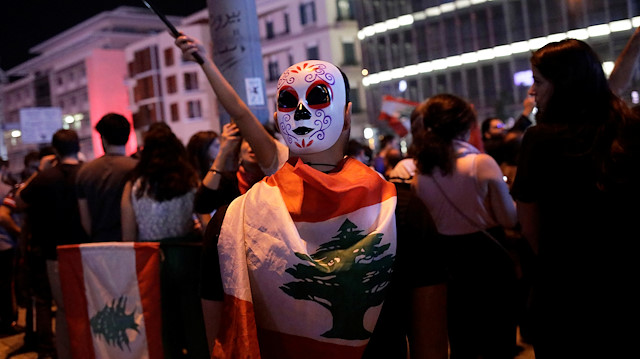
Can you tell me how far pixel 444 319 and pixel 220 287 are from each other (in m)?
0.80

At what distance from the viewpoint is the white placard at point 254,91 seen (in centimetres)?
531

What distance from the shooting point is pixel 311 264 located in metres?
1.81

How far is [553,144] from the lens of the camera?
2285mm

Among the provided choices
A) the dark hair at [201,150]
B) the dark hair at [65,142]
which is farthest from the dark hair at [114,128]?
the dark hair at [65,142]

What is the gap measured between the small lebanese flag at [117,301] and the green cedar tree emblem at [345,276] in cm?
227

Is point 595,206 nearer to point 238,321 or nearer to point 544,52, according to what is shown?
point 544,52

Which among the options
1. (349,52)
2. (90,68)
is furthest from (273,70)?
(90,68)

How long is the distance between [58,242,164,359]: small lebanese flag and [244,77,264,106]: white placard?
1.93m

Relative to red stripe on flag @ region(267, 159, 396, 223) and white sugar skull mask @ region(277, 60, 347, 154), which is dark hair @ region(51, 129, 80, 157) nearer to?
white sugar skull mask @ region(277, 60, 347, 154)

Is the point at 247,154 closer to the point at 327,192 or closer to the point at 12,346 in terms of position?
the point at 327,192

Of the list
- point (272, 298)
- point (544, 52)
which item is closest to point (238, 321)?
point (272, 298)

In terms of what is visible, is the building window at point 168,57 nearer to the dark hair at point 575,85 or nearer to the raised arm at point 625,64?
the raised arm at point 625,64

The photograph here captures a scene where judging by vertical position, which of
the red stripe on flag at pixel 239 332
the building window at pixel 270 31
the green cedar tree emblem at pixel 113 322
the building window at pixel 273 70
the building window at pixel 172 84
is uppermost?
the building window at pixel 270 31

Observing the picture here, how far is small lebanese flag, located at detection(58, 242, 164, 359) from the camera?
3805mm
